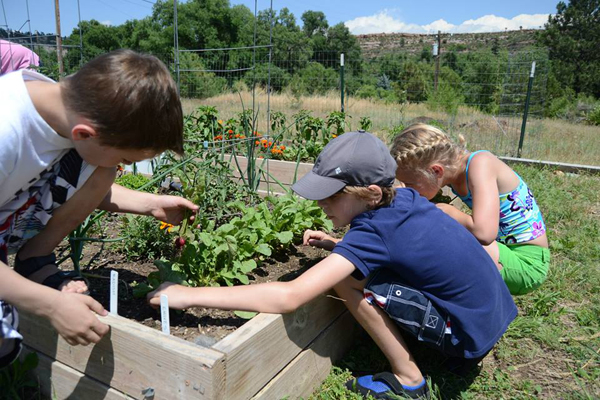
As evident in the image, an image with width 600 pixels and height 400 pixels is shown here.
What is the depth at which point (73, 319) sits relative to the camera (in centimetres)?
128

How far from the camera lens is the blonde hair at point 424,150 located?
2064mm

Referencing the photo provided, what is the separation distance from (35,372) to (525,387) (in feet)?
6.25

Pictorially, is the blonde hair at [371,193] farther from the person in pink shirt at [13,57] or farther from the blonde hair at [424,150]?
the person in pink shirt at [13,57]

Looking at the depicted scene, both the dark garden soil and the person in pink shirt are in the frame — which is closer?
the dark garden soil

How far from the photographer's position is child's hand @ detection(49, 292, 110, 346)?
1.26 m

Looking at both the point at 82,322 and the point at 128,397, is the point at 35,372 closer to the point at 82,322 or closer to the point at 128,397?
the point at 128,397

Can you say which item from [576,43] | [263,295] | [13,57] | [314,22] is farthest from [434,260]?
[314,22]

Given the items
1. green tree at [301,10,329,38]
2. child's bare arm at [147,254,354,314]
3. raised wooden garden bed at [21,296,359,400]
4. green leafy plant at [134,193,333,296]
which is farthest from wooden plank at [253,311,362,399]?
green tree at [301,10,329,38]

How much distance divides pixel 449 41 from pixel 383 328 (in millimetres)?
41943

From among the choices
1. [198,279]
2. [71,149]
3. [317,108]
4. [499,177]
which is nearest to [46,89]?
[71,149]

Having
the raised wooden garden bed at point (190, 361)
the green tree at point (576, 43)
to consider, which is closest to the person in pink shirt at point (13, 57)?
the raised wooden garden bed at point (190, 361)

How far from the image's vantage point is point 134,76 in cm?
127

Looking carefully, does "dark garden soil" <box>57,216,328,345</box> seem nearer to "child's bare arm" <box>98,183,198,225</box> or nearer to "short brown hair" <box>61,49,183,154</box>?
"child's bare arm" <box>98,183,198,225</box>

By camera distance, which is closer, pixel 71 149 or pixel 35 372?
pixel 71 149
